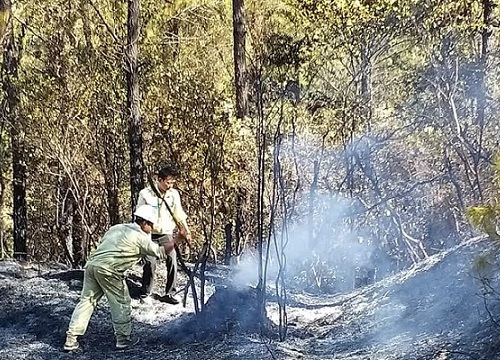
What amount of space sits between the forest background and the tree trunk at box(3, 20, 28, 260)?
0.05 metres

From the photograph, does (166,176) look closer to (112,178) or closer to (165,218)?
(165,218)

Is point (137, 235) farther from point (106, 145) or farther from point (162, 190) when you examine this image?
point (106, 145)

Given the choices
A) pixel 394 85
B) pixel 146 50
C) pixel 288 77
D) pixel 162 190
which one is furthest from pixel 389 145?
pixel 162 190

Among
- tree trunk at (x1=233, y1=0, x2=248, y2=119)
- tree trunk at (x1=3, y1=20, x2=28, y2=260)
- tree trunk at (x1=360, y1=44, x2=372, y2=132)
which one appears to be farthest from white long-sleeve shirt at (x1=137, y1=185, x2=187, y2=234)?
tree trunk at (x1=360, y1=44, x2=372, y2=132)

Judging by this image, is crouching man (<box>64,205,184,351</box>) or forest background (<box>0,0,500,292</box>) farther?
forest background (<box>0,0,500,292</box>)

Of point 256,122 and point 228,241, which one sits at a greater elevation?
point 256,122

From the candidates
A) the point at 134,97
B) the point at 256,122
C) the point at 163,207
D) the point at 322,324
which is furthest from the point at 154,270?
the point at 134,97

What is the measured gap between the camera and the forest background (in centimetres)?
1112

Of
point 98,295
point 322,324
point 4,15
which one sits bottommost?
point 322,324

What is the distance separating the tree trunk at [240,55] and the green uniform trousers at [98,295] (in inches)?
239

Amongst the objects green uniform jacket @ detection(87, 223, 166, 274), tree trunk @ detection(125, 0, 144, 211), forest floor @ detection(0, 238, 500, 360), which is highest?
tree trunk @ detection(125, 0, 144, 211)

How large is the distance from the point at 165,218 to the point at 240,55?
5.56 m

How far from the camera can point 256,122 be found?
10711 mm

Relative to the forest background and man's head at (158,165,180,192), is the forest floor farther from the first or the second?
the forest background
